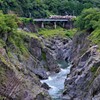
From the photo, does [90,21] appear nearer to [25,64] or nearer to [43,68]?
[43,68]

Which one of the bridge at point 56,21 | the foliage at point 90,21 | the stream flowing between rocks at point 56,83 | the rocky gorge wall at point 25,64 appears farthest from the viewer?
the bridge at point 56,21

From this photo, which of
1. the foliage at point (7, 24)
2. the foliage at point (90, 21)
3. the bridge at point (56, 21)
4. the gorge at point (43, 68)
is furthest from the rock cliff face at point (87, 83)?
the bridge at point (56, 21)

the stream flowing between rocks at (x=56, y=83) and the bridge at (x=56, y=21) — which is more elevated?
the stream flowing between rocks at (x=56, y=83)

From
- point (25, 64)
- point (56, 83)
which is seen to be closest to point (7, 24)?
point (25, 64)

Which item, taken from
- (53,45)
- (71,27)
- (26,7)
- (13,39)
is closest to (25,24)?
(53,45)

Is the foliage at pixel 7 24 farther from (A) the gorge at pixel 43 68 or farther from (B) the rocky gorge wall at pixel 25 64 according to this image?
(B) the rocky gorge wall at pixel 25 64

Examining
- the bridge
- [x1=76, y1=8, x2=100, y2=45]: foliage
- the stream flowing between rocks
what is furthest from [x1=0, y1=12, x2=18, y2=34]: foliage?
the bridge

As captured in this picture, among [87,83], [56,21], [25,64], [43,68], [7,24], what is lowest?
[56,21]

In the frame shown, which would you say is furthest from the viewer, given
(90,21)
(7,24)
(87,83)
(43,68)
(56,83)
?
(90,21)

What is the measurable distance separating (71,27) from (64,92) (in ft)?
366

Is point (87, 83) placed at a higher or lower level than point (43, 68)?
higher

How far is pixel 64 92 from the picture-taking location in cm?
5534

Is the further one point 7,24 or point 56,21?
point 56,21

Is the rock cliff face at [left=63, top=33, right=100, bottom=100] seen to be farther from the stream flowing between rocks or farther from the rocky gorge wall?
the rocky gorge wall
